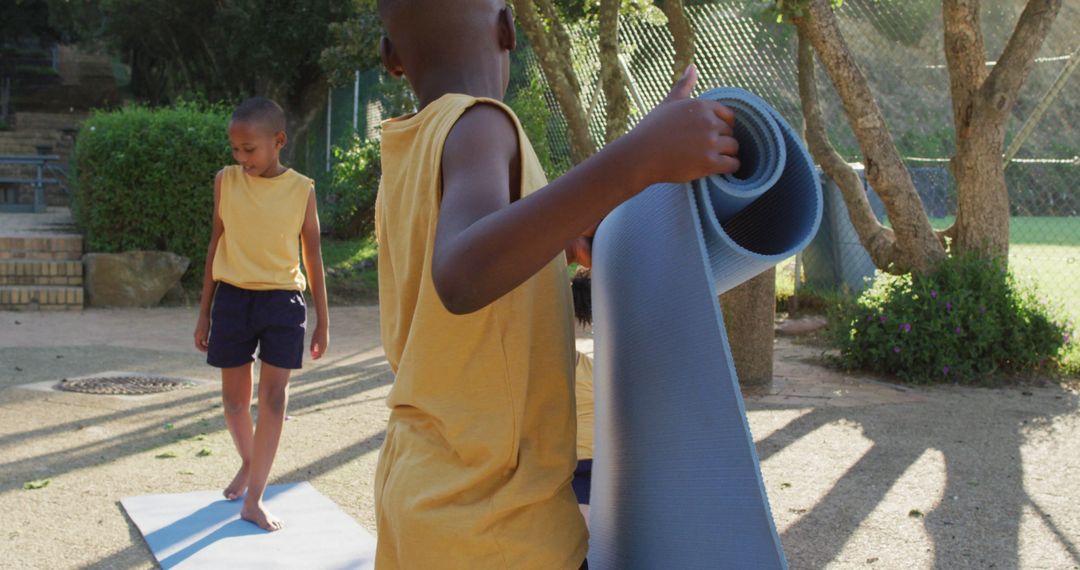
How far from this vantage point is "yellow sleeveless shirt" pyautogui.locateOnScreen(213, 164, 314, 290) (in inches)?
188

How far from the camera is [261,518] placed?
15.3 ft

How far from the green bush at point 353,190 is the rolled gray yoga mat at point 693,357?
47.5 ft

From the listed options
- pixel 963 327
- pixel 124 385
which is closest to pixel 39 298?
pixel 124 385

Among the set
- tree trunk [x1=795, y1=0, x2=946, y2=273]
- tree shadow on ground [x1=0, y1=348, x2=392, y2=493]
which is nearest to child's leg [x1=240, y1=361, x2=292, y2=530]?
tree shadow on ground [x1=0, y1=348, x2=392, y2=493]

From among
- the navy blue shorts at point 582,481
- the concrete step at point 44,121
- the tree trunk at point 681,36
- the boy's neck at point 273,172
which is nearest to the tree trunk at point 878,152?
the tree trunk at point 681,36

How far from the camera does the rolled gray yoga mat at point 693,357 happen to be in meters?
1.26

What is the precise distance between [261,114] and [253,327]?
0.90 metres

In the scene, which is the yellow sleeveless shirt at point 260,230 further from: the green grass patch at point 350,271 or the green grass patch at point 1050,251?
the green grass patch at point 1050,251

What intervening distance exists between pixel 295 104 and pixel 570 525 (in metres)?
20.0

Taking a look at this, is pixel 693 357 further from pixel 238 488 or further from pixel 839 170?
pixel 839 170

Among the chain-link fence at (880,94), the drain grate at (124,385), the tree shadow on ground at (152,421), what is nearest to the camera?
the tree shadow on ground at (152,421)

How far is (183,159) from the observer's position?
11.3m

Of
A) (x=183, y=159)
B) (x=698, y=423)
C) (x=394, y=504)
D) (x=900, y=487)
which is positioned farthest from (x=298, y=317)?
(x=183, y=159)

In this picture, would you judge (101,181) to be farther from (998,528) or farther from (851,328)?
(998,528)
